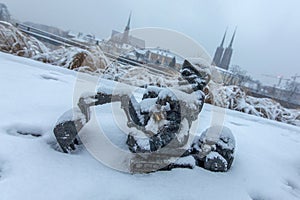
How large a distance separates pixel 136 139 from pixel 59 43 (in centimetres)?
425

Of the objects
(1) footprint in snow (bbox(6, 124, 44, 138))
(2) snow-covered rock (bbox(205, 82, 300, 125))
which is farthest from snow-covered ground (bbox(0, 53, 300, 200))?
(2) snow-covered rock (bbox(205, 82, 300, 125))

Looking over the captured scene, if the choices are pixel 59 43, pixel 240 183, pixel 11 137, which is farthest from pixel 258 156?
pixel 59 43

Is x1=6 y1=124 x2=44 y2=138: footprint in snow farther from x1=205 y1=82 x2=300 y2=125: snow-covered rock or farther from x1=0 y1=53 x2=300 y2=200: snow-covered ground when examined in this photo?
x1=205 y1=82 x2=300 y2=125: snow-covered rock

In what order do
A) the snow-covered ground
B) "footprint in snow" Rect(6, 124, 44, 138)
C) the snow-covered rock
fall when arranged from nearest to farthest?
1. the snow-covered ground
2. "footprint in snow" Rect(6, 124, 44, 138)
3. the snow-covered rock

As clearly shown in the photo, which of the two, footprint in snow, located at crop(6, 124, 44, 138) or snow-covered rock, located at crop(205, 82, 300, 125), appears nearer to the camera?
footprint in snow, located at crop(6, 124, 44, 138)

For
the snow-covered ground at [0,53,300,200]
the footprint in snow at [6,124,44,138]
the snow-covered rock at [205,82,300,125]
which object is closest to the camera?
the snow-covered ground at [0,53,300,200]

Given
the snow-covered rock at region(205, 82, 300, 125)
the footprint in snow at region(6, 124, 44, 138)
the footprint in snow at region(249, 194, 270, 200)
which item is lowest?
the footprint in snow at region(249, 194, 270, 200)

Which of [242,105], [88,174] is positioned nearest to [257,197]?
[88,174]

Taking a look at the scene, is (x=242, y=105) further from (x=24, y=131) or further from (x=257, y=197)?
(x=24, y=131)

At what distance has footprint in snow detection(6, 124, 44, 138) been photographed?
0.84m

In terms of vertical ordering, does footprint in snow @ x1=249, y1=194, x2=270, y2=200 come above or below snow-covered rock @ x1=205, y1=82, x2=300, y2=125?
below

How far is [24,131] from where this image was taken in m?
0.88

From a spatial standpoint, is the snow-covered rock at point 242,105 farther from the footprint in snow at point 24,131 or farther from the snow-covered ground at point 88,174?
the footprint in snow at point 24,131

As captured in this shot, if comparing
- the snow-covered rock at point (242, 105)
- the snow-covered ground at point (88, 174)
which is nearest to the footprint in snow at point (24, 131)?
the snow-covered ground at point (88, 174)
